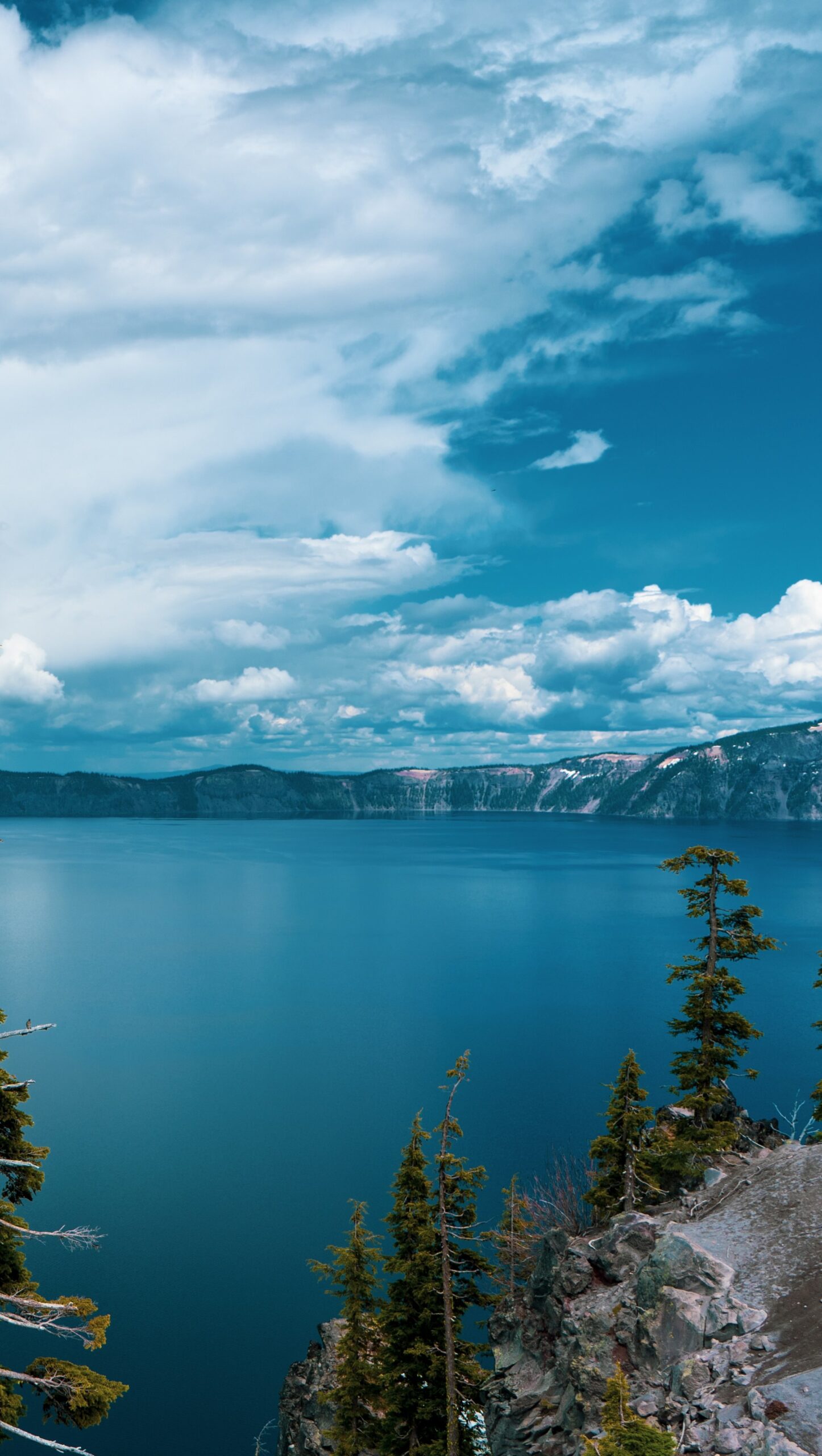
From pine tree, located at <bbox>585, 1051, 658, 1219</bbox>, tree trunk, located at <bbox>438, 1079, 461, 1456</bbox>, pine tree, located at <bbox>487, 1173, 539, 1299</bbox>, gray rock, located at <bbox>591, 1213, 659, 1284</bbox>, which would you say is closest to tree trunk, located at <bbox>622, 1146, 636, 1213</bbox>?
pine tree, located at <bbox>585, 1051, 658, 1219</bbox>

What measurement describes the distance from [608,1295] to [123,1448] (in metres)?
21.8

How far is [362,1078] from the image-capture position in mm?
67125

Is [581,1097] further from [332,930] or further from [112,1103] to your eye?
[332,930]

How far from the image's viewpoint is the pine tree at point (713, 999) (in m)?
29.6

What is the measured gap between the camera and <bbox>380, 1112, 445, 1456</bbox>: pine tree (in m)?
24.4

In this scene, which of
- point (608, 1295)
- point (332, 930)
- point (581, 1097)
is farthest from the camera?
point (332, 930)

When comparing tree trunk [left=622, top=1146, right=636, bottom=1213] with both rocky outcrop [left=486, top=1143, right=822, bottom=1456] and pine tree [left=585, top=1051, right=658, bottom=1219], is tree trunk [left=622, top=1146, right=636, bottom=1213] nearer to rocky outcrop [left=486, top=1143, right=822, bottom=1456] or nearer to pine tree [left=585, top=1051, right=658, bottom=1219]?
pine tree [left=585, top=1051, right=658, bottom=1219]

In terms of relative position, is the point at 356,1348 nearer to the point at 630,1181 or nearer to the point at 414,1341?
the point at 414,1341

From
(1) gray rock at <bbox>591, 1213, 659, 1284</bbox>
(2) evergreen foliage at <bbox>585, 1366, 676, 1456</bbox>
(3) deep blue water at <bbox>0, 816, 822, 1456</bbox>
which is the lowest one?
(3) deep blue water at <bbox>0, 816, 822, 1456</bbox>

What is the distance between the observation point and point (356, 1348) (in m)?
25.5

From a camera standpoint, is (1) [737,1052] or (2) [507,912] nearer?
(1) [737,1052]

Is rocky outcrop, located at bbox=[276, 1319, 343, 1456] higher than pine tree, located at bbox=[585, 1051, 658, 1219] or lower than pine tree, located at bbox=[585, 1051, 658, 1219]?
lower

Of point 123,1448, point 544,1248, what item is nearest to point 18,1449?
point 123,1448

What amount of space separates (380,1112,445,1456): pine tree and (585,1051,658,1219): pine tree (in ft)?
25.6
